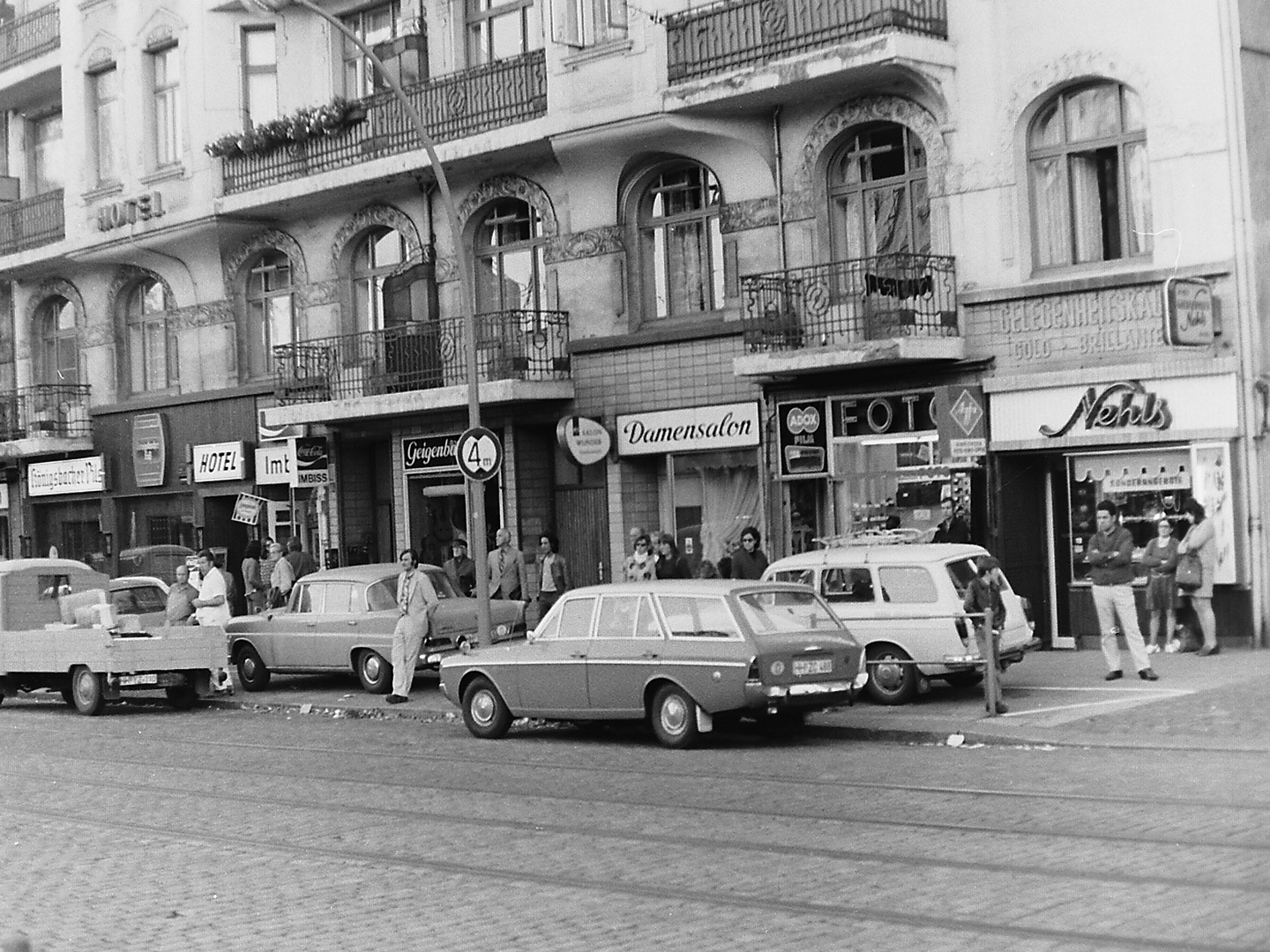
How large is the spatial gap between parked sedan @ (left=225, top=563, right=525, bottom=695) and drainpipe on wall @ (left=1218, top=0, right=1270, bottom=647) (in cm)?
912

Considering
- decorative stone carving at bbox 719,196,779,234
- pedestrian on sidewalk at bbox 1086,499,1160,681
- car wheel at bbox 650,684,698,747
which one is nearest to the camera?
car wheel at bbox 650,684,698,747

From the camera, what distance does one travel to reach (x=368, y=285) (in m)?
32.3

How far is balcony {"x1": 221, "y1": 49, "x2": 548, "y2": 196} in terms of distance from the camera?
91.2 ft

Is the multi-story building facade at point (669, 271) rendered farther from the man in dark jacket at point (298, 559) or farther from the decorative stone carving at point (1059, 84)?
the man in dark jacket at point (298, 559)

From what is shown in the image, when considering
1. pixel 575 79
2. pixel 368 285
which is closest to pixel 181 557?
pixel 368 285

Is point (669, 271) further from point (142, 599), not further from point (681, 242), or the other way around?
point (142, 599)

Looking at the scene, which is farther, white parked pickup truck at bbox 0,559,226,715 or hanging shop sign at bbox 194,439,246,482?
hanging shop sign at bbox 194,439,246,482

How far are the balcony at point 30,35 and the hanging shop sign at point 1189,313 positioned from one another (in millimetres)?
25590

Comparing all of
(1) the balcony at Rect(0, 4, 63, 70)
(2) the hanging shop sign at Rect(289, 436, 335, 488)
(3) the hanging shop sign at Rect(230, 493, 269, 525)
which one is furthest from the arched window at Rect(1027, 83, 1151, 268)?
(1) the balcony at Rect(0, 4, 63, 70)

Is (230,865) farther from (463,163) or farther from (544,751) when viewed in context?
(463,163)

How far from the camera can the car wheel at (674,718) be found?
16.2 meters

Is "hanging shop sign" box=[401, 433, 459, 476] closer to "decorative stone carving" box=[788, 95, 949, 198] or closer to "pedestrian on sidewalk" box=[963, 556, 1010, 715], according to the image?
"decorative stone carving" box=[788, 95, 949, 198]

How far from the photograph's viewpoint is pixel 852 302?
23.9 metres

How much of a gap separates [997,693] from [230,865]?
318 inches
